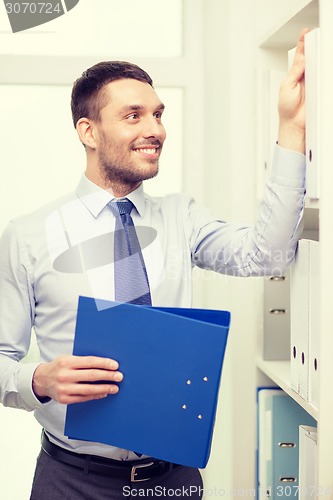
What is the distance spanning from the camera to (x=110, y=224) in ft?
5.08

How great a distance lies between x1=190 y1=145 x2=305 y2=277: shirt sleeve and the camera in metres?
1.33

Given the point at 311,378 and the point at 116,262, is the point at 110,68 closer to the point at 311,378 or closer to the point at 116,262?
the point at 116,262

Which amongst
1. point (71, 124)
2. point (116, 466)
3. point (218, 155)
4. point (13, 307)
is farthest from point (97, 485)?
point (71, 124)

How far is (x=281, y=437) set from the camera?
1.74m

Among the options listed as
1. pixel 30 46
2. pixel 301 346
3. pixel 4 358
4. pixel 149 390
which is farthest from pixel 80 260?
pixel 30 46

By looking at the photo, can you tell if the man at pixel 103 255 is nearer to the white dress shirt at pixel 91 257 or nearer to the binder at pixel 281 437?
the white dress shirt at pixel 91 257

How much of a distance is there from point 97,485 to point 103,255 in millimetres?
487

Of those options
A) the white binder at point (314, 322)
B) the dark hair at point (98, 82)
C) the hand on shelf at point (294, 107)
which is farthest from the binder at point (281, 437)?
the dark hair at point (98, 82)

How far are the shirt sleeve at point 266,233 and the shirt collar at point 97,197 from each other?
0.13m

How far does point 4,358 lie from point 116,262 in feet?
1.04

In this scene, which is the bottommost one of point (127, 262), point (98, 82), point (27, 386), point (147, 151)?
point (27, 386)

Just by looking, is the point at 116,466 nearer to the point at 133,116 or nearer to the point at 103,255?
the point at 103,255

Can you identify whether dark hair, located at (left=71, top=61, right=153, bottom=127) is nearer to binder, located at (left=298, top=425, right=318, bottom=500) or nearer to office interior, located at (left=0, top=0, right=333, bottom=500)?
office interior, located at (left=0, top=0, right=333, bottom=500)

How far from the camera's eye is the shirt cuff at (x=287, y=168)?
132cm
